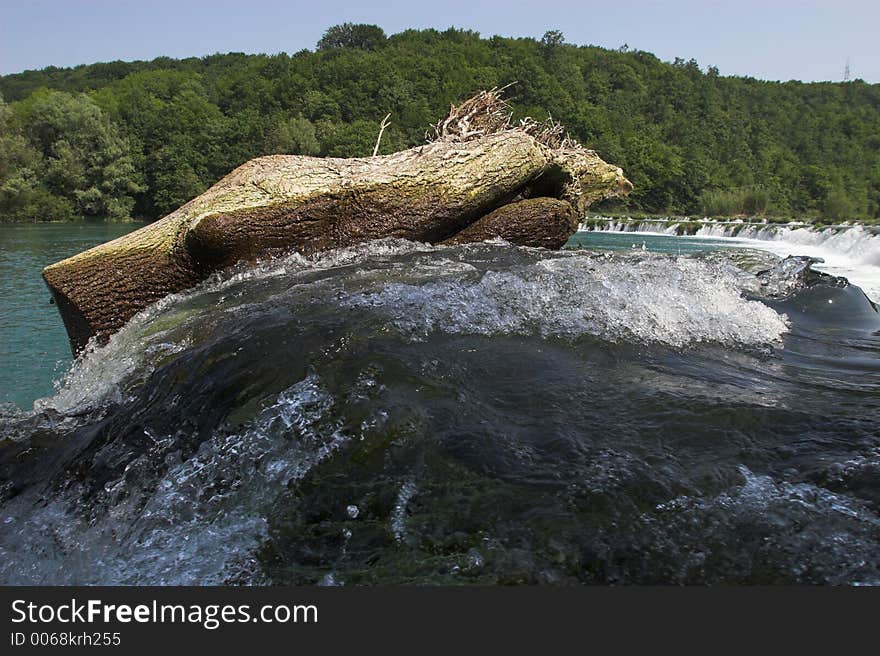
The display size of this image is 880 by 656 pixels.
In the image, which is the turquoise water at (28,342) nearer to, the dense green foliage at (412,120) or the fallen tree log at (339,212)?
the fallen tree log at (339,212)

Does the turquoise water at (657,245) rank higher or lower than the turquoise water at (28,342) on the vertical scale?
higher

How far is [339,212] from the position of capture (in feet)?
21.7

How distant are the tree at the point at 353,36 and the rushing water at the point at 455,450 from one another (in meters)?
133

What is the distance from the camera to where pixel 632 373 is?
3254mm

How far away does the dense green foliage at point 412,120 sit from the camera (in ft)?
167

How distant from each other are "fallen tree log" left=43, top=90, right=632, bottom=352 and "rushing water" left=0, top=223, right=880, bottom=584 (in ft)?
5.37

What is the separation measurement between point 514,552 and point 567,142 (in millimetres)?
8484

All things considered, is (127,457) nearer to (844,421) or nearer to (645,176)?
(844,421)

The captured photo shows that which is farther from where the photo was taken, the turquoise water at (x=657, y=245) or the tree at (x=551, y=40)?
the tree at (x=551, y=40)

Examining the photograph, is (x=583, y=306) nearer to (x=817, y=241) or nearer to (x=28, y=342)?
(x=28, y=342)

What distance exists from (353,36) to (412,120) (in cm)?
5117

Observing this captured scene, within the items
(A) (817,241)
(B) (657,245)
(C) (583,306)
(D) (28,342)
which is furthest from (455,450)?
(B) (657,245)

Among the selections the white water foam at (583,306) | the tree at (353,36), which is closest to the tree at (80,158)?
the white water foam at (583,306)

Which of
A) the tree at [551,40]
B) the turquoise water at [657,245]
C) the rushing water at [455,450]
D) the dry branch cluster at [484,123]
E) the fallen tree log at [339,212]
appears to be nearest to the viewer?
the rushing water at [455,450]
